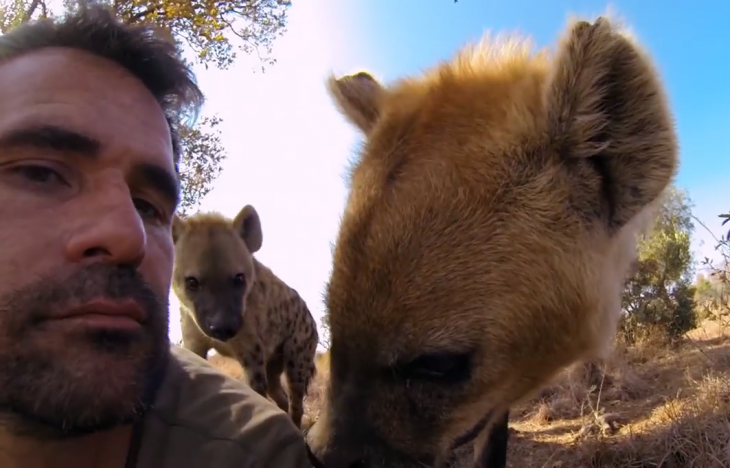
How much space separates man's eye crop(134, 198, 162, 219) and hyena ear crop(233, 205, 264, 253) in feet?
12.8

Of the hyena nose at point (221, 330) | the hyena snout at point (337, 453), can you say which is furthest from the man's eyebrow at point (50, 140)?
the hyena nose at point (221, 330)

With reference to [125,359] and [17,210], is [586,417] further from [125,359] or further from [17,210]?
[17,210]

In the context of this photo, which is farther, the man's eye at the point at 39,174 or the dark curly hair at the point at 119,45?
the dark curly hair at the point at 119,45

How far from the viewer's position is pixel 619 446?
3.62 meters

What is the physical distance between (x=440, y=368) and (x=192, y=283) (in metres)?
3.69

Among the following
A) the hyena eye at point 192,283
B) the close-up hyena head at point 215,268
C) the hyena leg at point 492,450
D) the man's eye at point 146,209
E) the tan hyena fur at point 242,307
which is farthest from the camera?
the hyena eye at point 192,283

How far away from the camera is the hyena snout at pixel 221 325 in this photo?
4625 mm

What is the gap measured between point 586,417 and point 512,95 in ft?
10.1

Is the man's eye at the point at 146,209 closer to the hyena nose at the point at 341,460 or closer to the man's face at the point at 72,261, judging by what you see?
the man's face at the point at 72,261

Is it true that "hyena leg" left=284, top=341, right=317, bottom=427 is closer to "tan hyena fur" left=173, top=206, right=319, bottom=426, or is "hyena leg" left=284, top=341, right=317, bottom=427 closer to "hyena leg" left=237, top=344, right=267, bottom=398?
"tan hyena fur" left=173, top=206, right=319, bottom=426

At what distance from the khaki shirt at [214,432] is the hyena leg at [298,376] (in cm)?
402

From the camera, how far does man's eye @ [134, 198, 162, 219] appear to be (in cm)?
185

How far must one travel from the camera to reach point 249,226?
5895 millimetres

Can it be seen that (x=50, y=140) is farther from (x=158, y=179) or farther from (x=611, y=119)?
(x=611, y=119)
